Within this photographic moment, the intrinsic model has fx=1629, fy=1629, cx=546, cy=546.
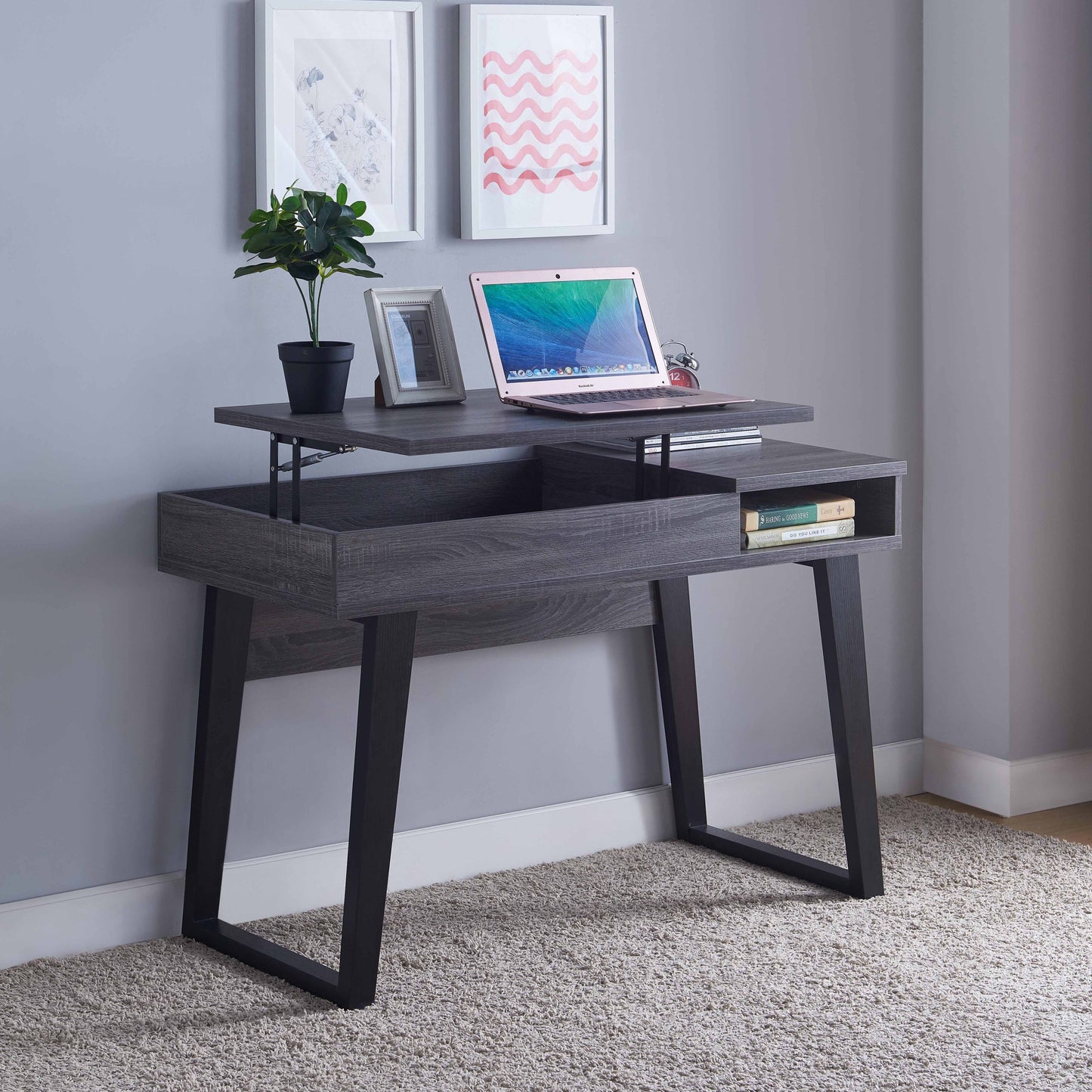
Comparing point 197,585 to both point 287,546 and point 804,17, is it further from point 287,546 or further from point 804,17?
point 804,17

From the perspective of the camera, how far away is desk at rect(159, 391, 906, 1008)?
241 cm

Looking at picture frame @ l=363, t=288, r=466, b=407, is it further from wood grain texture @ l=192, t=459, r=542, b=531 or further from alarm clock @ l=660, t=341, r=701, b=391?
alarm clock @ l=660, t=341, r=701, b=391

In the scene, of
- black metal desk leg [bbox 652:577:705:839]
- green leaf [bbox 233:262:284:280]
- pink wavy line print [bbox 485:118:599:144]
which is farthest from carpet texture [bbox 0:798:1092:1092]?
pink wavy line print [bbox 485:118:599:144]

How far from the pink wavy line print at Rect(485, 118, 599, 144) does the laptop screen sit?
0.36m

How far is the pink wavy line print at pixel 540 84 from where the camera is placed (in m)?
2.97

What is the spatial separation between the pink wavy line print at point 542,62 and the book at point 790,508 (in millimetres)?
880

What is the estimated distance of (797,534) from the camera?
276 cm

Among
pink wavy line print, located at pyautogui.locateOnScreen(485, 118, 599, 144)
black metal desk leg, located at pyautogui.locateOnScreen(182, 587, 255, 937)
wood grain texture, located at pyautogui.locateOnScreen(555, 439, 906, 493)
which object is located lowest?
black metal desk leg, located at pyautogui.locateOnScreen(182, 587, 255, 937)

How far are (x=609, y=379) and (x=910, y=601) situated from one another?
120 cm

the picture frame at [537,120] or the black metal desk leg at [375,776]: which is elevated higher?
the picture frame at [537,120]

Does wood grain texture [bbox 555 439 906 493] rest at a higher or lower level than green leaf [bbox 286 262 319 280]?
lower

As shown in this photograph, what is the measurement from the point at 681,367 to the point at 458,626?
2.19ft

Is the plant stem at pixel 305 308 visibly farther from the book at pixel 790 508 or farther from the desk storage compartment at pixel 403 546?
the book at pixel 790 508

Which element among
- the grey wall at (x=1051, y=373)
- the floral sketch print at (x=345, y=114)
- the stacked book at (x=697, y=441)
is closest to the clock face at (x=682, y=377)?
the stacked book at (x=697, y=441)
